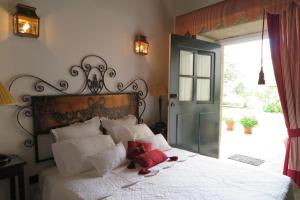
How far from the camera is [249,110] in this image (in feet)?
21.0

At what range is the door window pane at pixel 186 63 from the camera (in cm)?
296

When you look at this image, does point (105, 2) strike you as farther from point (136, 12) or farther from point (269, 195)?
point (269, 195)

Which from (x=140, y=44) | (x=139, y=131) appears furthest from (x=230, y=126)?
(x=139, y=131)

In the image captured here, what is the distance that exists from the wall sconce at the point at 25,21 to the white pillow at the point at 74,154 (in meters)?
1.05

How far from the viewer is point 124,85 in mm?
2836

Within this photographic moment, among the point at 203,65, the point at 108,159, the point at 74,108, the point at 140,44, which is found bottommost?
the point at 108,159

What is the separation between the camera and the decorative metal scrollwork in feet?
6.65

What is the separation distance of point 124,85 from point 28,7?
53.3 inches

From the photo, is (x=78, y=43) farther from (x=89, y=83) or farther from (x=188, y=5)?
(x=188, y=5)

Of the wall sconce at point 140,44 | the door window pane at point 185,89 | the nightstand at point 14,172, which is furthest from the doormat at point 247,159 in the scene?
the nightstand at point 14,172

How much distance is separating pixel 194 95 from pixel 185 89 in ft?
Answer: 0.57

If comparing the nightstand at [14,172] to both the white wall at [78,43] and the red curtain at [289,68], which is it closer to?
the white wall at [78,43]

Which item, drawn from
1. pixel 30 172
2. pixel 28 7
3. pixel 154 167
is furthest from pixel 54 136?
A: pixel 28 7

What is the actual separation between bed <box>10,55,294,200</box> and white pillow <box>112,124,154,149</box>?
34cm
